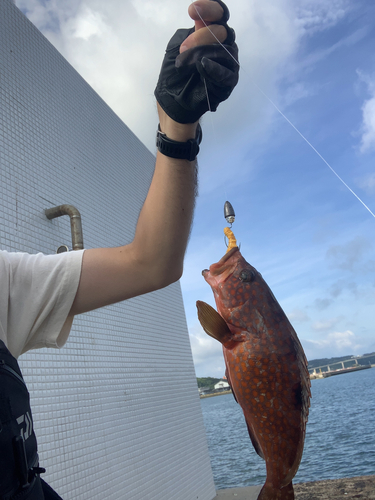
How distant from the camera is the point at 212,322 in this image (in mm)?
1114

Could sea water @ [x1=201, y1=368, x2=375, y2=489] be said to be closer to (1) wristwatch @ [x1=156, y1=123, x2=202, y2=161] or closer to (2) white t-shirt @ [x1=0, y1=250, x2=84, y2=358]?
(2) white t-shirt @ [x1=0, y1=250, x2=84, y2=358]

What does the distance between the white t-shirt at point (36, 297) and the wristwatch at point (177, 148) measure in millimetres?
412

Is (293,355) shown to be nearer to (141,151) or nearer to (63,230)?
(63,230)

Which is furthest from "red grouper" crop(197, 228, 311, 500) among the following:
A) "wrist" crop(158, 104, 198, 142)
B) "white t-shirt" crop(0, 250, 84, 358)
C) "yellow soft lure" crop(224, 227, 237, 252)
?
"wrist" crop(158, 104, 198, 142)

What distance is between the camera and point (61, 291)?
1040 millimetres

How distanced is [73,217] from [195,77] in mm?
2724

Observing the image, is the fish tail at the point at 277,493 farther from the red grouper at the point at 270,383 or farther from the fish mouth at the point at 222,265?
the fish mouth at the point at 222,265

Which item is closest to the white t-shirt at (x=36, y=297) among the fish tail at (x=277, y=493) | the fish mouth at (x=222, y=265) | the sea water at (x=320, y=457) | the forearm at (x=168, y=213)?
the forearm at (x=168, y=213)

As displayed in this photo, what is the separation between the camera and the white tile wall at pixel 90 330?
118 inches

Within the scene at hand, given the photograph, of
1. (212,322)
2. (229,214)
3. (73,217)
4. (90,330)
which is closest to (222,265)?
(212,322)

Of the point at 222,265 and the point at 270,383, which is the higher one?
the point at 222,265

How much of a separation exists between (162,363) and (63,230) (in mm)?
2311

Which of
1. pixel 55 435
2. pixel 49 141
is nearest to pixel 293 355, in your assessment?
pixel 55 435

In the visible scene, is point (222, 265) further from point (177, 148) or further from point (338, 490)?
point (338, 490)
